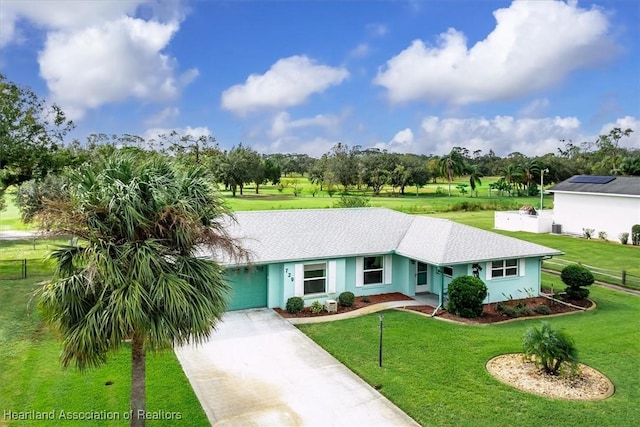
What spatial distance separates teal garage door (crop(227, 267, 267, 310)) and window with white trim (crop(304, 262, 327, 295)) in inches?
63.4

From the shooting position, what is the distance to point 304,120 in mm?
44469

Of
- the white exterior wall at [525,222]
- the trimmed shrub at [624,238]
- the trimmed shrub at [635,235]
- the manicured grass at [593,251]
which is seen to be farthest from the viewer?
Result: the white exterior wall at [525,222]

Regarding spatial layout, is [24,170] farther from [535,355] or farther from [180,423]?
[535,355]

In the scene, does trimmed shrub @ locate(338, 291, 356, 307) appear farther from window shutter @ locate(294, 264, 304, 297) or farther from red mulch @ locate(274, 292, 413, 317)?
window shutter @ locate(294, 264, 304, 297)

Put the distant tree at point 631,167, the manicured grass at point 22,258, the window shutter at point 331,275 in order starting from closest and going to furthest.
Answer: the window shutter at point 331,275
the manicured grass at point 22,258
the distant tree at point 631,167

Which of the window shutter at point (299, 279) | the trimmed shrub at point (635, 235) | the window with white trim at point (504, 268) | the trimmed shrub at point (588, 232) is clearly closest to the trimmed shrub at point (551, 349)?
the window with white trim at point (504, 268)

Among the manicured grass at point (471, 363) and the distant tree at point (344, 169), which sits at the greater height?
the distant tree at point (344, 169)

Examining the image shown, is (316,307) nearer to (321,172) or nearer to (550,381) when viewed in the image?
(550,381)

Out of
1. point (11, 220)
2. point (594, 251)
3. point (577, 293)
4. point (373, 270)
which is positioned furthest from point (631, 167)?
point (11, 220)

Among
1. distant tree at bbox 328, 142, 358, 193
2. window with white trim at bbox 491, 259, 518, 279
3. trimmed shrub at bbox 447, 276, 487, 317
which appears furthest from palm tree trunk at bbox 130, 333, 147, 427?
distant tree at bbox 328, 142, 358, 193

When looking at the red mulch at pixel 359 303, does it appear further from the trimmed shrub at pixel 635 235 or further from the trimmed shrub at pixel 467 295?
the trimmed shrub at pixel 635 235

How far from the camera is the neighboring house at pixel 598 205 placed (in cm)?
3384

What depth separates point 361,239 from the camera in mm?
19547

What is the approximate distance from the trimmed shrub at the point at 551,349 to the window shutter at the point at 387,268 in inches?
315
